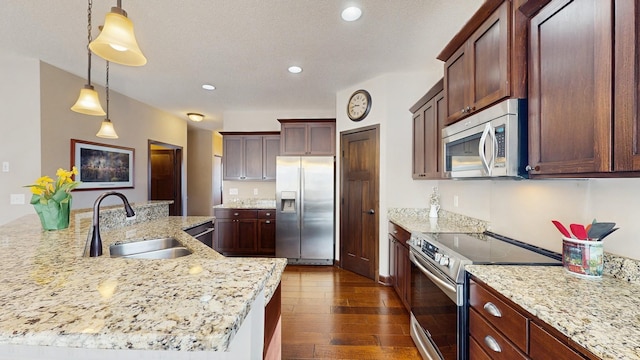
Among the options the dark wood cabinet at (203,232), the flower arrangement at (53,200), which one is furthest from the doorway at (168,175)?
the flower arrangement at (53,200)

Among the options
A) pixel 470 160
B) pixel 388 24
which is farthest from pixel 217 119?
pixel 470 160

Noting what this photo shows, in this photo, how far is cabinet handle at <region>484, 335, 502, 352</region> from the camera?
119 centimetres

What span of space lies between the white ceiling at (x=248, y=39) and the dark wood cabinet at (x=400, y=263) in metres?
1.85

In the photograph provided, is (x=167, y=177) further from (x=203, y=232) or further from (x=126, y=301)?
(x=126, y=301)

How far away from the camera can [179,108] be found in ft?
16.4

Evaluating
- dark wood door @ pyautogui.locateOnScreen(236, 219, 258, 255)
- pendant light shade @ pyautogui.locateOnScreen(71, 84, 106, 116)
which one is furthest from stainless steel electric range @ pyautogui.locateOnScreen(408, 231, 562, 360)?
dark wood door @ pyautogui.locateOnScreen(236, 219, 258, 255)

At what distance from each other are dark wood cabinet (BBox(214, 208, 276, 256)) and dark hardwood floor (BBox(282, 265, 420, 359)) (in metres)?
1.04

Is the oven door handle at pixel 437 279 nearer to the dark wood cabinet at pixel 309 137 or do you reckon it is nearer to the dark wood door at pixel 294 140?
the dark wood cabinet at pixel 309 137

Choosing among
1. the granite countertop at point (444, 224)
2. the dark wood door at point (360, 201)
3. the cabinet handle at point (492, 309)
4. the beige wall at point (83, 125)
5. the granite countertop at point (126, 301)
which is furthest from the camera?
the dark wood door at point (360, 201)

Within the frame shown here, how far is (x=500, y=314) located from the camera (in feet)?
3.83

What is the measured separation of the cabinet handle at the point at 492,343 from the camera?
3.89 feet

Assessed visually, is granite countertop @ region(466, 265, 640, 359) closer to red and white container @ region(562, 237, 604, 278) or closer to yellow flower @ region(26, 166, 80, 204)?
red and white container @ region(562, 237, 604, 278)

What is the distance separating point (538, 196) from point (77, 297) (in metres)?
2.26

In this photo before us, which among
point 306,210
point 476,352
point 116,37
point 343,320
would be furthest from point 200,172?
point 476,352
